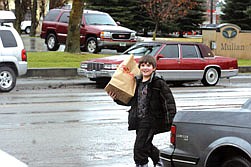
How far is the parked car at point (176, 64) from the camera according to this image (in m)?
18.5

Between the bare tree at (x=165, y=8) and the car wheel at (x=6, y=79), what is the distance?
33340 millimetres

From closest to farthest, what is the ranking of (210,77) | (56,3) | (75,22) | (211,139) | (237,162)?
1. (237,162)
2. (211,139)
3. (210,77)
4. (75,22)
5. (56,3)

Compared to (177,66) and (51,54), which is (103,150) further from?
(51,54)

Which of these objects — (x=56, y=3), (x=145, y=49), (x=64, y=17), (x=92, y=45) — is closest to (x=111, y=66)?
(x=145, y=49)

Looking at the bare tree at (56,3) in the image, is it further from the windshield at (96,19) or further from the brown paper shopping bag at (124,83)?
the brown paper shopping bag at (124,83)

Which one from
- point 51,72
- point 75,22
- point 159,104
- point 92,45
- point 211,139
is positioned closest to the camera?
point 211,139

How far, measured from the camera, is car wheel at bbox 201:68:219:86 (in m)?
20.0

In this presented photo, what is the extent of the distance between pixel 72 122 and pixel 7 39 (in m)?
6.26

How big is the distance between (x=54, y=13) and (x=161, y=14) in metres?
21.5

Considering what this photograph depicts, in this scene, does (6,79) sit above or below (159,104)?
below

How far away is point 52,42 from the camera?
3017 centimetres

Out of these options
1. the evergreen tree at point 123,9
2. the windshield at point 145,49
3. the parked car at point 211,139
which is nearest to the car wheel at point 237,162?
the parked car at point 211,139

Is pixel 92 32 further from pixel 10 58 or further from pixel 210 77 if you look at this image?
pixel 10 58

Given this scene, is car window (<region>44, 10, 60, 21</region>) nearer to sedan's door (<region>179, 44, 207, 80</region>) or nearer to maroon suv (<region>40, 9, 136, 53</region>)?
maroon suv (<region>40, 9, 136, 53</region>)
